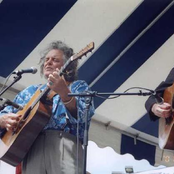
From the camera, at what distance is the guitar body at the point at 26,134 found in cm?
254

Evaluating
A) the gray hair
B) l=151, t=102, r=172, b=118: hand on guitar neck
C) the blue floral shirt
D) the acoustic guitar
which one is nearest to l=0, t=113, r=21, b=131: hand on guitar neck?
the acoustic guitar

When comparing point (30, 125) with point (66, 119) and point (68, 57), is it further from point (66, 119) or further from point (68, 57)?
point (68, 57)

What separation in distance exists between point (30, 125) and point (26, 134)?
0.06 m

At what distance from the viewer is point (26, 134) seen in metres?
2.58

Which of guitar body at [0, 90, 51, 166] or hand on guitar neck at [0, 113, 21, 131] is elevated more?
hand on guitar neck at [0, 113, 21, 131]

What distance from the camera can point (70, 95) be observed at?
2.37 m

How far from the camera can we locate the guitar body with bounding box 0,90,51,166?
2539 millimetres

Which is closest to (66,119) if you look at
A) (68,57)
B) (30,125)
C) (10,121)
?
(30,125)

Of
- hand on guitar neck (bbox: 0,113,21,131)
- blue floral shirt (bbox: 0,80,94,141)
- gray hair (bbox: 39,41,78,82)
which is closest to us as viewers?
blue floral shirt (bbox: 0,80,94,141)

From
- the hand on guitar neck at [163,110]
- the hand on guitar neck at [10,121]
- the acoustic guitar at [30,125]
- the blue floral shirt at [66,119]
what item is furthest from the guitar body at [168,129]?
the hand on guitar neck at [10,121]

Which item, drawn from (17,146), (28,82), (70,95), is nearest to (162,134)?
(70,95)

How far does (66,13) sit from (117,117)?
3.82ft

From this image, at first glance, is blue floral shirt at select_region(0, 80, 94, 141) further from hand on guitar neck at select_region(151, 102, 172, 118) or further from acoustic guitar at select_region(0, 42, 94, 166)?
hand on guitar neck at select_region(151, 102, 172, 118)

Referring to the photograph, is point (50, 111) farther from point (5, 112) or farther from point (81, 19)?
point (81, 19)
